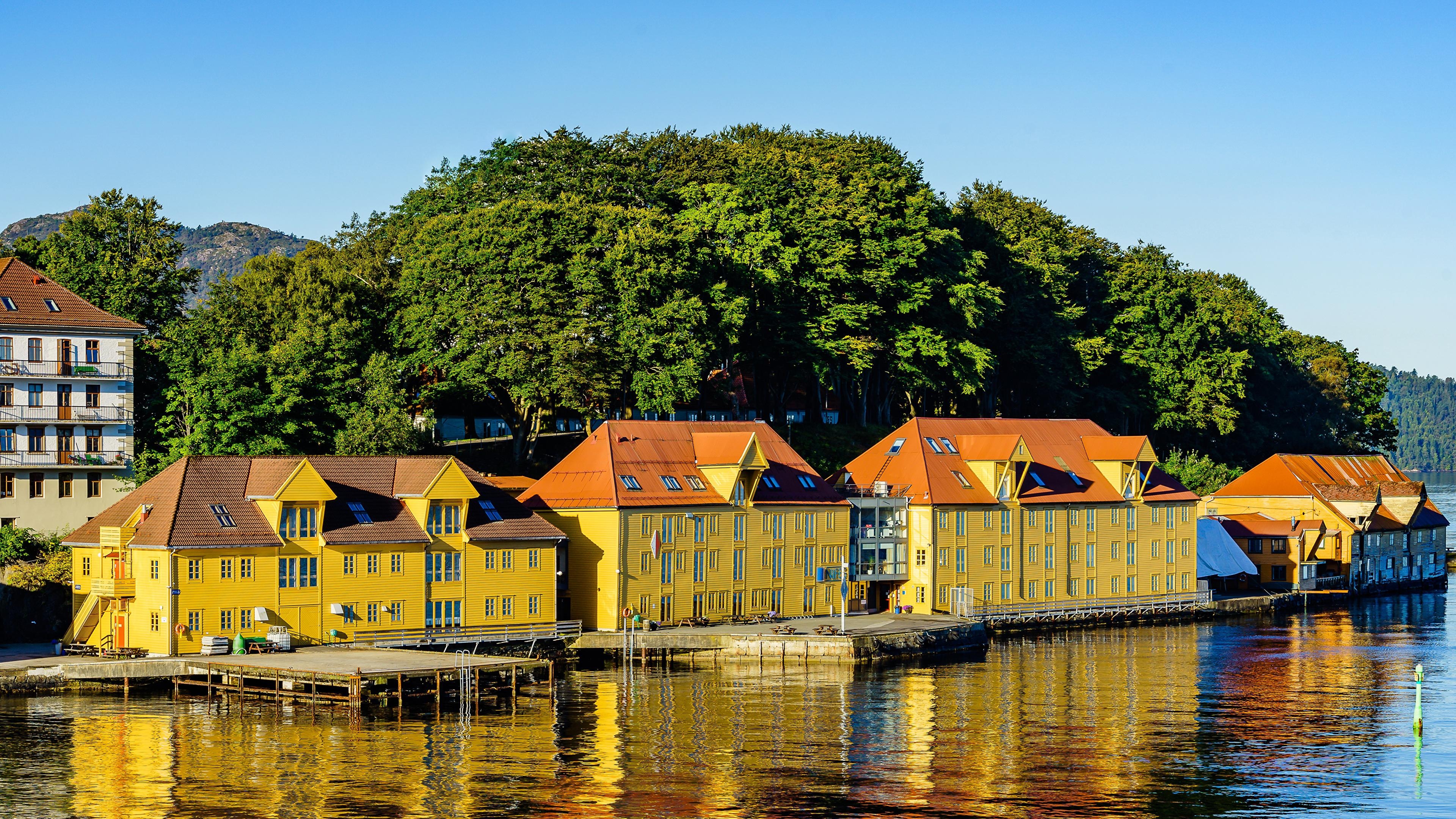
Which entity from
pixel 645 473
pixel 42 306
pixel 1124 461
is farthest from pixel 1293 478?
pixel 42 306

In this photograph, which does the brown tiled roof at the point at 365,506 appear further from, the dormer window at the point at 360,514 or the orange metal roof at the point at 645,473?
the orange metal roof at the point at 645,473

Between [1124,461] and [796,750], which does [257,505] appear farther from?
[1124,461]

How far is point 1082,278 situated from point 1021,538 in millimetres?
55554

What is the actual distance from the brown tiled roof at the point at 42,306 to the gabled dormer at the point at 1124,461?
58847 millimetres

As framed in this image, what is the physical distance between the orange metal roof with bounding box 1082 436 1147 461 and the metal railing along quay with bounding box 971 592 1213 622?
9069 mm

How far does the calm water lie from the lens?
54656 millimetres

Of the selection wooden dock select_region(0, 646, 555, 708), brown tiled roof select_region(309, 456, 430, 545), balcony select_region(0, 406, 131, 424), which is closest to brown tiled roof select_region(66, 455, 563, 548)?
brown tiled roof select_region(309, 456, 430, 545)

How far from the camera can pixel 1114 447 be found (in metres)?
112

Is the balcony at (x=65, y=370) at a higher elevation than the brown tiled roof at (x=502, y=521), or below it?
higher

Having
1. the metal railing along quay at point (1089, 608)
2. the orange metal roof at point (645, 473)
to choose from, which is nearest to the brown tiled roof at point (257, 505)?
the orange metal roof at point (645, 473)

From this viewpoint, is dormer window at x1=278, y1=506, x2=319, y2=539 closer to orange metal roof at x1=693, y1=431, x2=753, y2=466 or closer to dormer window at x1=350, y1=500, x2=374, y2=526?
dormer window at x1=350, y1=500, x2=374, y2=526

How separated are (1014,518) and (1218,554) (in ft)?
76.4

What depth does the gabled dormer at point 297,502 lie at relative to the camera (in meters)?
76.8

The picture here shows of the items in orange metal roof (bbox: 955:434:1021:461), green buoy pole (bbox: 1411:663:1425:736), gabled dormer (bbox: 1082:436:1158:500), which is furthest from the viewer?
gabled dormer (bbox: 1082:436:1158:500)
